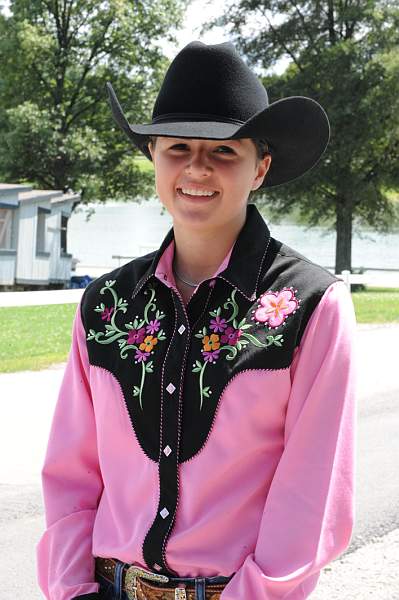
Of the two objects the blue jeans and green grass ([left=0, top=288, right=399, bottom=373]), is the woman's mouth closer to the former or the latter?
the blue jeans

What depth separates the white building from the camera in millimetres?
29141

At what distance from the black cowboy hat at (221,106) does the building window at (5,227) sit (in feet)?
91.3

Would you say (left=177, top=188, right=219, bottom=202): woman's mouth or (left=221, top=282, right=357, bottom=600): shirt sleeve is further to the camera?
(left=177, top=188, right=219, bottom=202): woman's mouth

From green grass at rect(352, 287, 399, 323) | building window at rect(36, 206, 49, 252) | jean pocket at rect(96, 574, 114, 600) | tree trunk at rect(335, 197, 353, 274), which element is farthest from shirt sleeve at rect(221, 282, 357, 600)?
tree trunk at rect(335, 197, 353, 274)

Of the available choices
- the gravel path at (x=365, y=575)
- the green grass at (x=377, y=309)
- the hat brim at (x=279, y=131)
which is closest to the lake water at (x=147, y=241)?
the green grass at (x=377, y=309)

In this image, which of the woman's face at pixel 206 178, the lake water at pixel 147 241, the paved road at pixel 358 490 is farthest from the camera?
the lake water at pixel 147 241

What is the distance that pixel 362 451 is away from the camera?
7.24m

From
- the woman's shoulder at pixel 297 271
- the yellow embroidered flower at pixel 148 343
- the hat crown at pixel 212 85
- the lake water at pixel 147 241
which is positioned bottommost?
the lake water at pixel 147 241

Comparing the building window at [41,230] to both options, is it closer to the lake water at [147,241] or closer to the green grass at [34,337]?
the green grass at [34,337]

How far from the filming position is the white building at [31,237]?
2914 centimetres

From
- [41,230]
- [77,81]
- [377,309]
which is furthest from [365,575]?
[77,81]

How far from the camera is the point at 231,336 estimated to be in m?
1.97

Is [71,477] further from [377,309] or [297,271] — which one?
[377,309]

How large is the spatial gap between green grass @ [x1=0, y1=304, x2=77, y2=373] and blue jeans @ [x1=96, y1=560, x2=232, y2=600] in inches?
368
